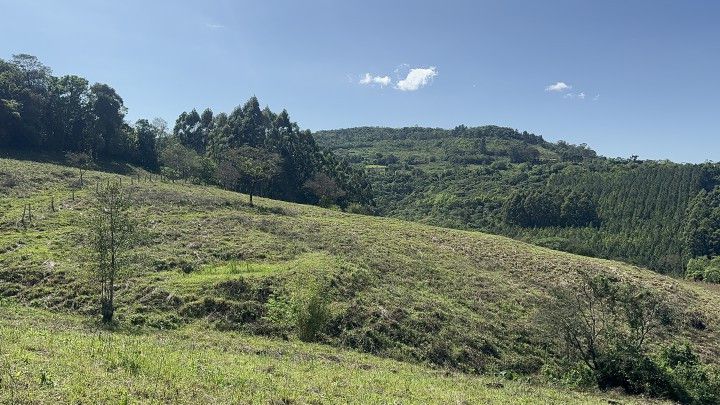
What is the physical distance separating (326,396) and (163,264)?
93.8ft

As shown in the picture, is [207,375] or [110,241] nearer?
[207,375]

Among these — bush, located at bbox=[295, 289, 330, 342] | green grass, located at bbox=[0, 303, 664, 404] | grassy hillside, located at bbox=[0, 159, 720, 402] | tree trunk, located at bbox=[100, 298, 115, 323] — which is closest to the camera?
green grass, located at bbox=[0, 303, 664, 404]

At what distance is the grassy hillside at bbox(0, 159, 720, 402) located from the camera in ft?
87.2

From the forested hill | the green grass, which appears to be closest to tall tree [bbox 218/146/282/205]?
the green grass

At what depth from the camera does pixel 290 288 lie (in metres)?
34.9

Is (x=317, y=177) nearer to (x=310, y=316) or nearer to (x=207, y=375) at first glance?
(x=310, y=316)

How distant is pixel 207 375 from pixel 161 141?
122m

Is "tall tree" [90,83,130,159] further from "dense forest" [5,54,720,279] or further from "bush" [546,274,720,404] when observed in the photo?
"bush" [546,274,720,404]

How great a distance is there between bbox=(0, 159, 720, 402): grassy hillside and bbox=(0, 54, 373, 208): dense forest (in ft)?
84.4

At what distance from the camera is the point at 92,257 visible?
1118 inches

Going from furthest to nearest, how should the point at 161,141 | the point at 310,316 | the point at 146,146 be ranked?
the point at 161,141
the point at 146,146
the point at 310,316

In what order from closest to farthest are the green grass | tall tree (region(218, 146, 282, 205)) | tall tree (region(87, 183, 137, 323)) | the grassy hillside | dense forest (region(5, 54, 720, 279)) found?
the green grass → the grassy hillside → tall tree (region(87, 183, 137, 323)) → tall tree (region(218, 146, 282, 205)) → dense forest (region(5, 54, 720, 279))

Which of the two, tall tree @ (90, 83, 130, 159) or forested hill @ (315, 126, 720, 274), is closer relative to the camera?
tall tree @ (90, 83, 130, 159)

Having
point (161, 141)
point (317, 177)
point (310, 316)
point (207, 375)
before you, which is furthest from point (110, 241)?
point (161, 141)
